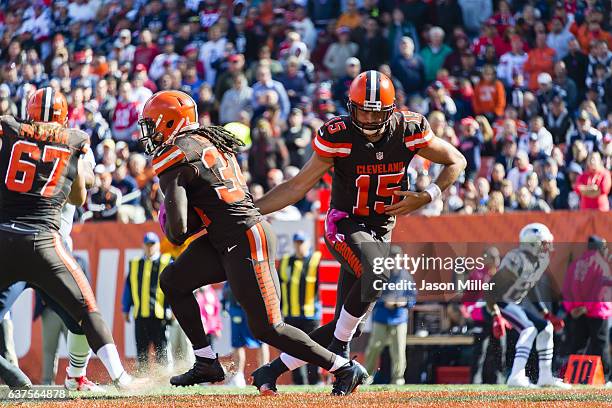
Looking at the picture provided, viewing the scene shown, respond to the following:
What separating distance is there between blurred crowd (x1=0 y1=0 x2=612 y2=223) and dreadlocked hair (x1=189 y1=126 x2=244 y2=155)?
525 cm

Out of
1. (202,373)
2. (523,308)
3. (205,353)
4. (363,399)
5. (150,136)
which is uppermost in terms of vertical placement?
(150,136)

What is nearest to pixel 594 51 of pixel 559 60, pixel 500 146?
pixel 559 60

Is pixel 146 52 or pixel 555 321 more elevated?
pixel 146 52

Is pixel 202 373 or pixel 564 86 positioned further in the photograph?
pixel 564 86

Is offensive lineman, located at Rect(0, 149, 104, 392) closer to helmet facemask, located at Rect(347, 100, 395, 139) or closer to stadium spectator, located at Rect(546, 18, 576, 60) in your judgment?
helmet facemask, located at Rect(347, 100, 395, 139)

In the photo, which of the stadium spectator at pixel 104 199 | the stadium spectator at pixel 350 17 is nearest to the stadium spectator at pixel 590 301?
the stadium spectator at pixel 104 199

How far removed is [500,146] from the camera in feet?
47.6

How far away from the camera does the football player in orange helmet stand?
7.88 metres

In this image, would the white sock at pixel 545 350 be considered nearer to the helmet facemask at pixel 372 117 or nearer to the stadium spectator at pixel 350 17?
the helmet facemask at pixel 372 117

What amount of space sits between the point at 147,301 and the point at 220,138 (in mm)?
4768

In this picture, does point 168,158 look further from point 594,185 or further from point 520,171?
point 520,171

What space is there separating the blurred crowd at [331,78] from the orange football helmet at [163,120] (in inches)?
217

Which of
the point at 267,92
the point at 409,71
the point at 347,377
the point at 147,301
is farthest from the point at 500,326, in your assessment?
the point at 409,71

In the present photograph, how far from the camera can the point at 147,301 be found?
40.1 feet
